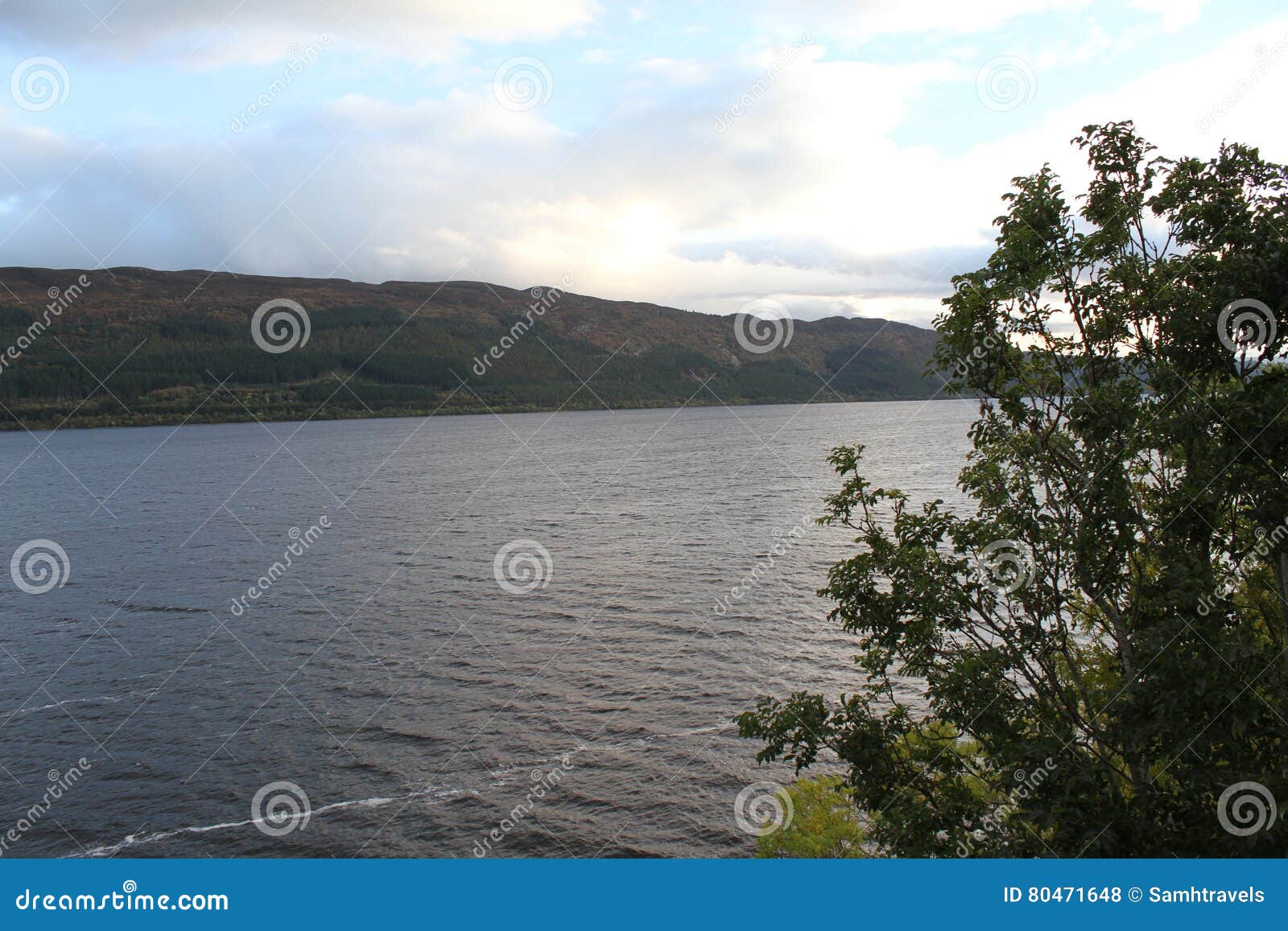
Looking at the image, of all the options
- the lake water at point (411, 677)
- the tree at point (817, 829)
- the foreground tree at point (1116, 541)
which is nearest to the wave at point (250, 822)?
the lake water at point (411, 677)

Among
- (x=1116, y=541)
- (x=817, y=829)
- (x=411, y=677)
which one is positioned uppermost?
(x=1116, y=541)

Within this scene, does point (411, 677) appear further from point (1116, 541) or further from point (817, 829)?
point (1116, 541)

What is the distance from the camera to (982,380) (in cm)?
1273

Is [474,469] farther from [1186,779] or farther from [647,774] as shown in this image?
[1186,779]

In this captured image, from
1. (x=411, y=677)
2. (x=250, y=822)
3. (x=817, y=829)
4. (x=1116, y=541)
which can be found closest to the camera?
(x=1116, y=541)

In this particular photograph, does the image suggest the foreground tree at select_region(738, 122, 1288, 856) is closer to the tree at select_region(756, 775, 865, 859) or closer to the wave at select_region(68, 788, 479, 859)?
the tree at select_region(756, 775, 865, 859)

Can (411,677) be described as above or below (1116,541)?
below

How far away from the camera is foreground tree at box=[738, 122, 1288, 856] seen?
945 centimetres

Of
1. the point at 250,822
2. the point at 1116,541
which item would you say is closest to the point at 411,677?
the point at 250,822

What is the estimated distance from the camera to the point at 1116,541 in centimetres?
1162

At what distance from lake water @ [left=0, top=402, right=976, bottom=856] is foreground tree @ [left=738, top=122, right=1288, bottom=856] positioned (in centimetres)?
1292

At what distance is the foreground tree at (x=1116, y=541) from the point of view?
9.45 metres

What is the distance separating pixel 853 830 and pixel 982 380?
44.6 ft

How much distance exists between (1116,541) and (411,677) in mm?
30742
